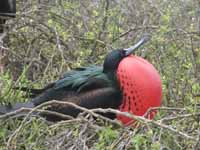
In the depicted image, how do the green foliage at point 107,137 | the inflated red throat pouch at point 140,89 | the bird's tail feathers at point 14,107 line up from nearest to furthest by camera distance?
the green foliage at point 107,137
the inflated red throat pouch at point 140,89
the bird's tail feathers at point 14,107

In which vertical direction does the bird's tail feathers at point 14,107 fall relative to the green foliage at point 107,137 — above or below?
below

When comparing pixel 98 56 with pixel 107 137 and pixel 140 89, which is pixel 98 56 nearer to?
pixel 140 89

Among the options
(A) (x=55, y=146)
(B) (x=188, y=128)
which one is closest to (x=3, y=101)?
(A) (x=55, y=146)

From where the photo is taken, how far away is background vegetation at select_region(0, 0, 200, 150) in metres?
1.99

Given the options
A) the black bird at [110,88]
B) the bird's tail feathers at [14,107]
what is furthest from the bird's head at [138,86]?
the bird's tail feathers at [14,107]

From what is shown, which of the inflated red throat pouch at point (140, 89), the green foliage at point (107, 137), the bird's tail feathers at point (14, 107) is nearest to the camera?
the green foliage at point (107, 137)

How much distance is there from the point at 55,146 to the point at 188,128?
41cm

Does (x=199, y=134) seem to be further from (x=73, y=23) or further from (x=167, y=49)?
(x=73, y=23)


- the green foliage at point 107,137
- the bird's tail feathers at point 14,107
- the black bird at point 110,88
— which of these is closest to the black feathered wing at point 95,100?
the black bird at point 110,88

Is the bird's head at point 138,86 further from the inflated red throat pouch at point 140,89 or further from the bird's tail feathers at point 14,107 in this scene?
the bird's tail feathers at point 14,107

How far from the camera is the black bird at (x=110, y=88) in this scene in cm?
240

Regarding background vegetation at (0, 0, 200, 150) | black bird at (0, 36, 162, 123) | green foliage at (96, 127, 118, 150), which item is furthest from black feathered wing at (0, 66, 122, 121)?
green foliage at (96, 127, 118, 150)

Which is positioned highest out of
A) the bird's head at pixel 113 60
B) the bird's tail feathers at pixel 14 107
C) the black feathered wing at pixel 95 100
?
the bird's head at pixel 113 60

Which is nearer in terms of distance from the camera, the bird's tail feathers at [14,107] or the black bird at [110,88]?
the black bird at [110,88]
